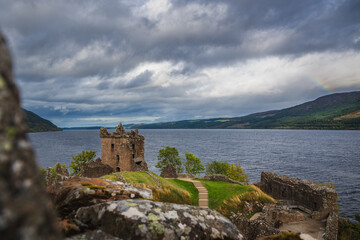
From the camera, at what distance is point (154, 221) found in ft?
15.9

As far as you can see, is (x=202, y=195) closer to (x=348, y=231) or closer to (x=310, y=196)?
(x=310, y=196)

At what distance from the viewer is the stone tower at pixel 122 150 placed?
31.5m

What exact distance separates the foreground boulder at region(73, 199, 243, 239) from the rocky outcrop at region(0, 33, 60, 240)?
329cm

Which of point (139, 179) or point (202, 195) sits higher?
point (139, 179)

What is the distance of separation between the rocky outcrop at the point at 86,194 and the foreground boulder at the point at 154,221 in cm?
108

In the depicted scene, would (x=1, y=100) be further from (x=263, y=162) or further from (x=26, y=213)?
(x=263, y=162)

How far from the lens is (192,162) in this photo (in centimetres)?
6122

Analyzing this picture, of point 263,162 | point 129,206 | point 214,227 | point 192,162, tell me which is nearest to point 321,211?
point 214,227

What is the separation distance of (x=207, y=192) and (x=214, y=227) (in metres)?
21.0

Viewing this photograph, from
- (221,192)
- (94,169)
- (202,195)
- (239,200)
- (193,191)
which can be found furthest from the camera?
(94,169)

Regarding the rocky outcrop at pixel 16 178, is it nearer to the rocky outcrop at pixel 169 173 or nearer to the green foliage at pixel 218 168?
the rocky outcrop at pixel 169 173

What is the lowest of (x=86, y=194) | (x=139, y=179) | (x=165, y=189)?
(x=165, y=189)

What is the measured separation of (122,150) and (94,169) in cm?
475

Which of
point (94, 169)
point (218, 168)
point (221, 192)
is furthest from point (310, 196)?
point (218, 168)
